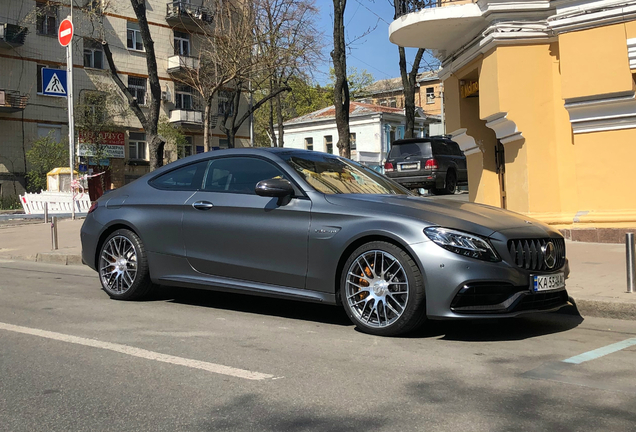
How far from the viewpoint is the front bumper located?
4.89 metres

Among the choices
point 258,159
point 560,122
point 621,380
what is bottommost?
point 621,380

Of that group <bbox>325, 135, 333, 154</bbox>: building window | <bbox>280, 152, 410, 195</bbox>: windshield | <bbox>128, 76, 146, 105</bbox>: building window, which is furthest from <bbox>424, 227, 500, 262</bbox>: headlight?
<bbox>325, 135, 333, 154</bbox>: building window

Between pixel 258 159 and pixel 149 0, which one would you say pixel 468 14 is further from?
pixel 149 0

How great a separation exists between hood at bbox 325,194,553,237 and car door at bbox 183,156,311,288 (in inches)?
19.0

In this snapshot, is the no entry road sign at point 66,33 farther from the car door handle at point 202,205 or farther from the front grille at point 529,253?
the front grille at point 529,253

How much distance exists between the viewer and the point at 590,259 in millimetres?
9133

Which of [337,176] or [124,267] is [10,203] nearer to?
[124,267]

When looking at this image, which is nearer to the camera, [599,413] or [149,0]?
[599,413]

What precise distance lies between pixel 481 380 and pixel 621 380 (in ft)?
2.80

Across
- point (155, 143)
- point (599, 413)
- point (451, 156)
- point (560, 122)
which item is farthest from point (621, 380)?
point (451, 156)

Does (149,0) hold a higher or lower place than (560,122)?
higher

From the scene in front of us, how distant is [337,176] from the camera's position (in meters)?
6.24

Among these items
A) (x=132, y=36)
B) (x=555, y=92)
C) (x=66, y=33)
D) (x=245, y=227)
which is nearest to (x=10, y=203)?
(x=132, y=36)

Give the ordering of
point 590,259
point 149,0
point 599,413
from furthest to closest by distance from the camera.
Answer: point 149,0 → point 590,259 → point 599,413
